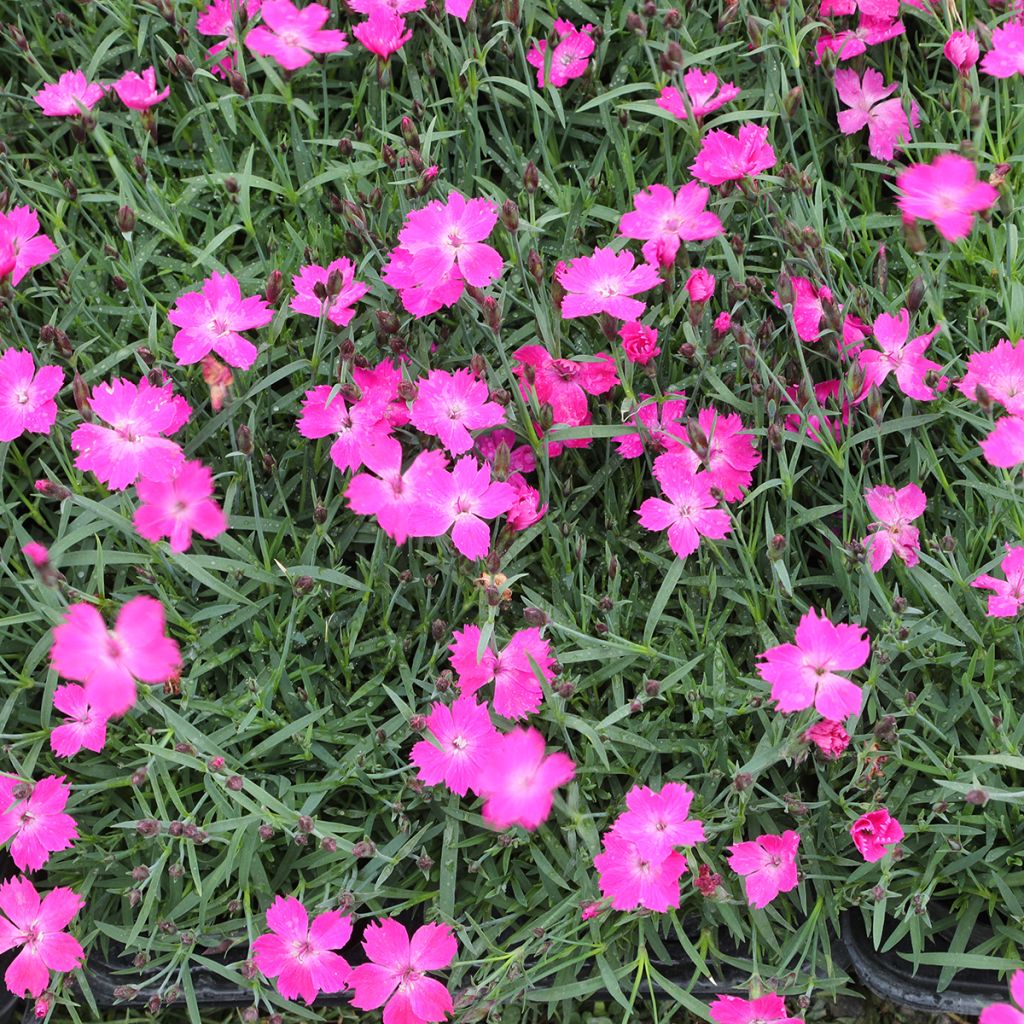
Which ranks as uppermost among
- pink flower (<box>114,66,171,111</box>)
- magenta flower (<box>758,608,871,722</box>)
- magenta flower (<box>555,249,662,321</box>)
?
pink flower (<box>114,66,171,111</box>)

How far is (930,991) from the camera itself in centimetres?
169

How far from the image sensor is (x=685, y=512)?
5.51 ft

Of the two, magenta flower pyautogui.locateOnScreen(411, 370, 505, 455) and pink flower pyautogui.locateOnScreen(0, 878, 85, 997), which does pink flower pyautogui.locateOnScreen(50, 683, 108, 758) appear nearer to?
pink flower pyautogui.locateOnScreen(0, 878, 85, 997)

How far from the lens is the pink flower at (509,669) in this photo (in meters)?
1.62

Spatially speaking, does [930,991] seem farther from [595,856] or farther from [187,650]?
[187,650]

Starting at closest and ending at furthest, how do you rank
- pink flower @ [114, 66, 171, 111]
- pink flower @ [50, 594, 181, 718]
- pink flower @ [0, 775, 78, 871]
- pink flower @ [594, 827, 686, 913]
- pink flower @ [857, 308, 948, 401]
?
pink flower @ [50, 594, 181, 718] < pink flower @ [594, 827, 686, 913] < pink flower @ [0, 775, 78, 871] < pink flower @ [857, 308, 948, 401] < pink flower @ [114, 66, 171, 111]

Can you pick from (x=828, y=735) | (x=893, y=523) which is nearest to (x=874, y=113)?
(x=893, y=523)

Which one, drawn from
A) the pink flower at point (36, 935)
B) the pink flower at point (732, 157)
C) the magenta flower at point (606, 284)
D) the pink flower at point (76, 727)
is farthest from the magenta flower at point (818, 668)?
the pink flower at point (36, 935)

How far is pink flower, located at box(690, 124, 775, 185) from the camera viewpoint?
5.87 feet

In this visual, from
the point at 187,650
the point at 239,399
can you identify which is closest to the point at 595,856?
the point at 187,650

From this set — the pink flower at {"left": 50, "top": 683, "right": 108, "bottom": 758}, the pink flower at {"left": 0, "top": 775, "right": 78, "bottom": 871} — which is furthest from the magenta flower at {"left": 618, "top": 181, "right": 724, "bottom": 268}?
the pink flower at {"left": 0, "top": 775, "right": 78, "bottom": 871}

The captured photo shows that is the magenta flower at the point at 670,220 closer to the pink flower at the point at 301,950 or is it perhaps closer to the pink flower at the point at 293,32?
the pink flower at the point at 293,32

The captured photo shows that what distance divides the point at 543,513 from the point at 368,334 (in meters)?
0.48

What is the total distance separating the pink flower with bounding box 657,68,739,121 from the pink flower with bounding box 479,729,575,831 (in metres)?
1.13
